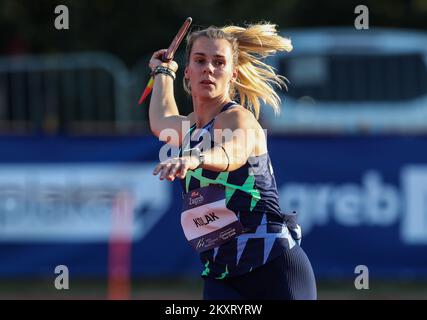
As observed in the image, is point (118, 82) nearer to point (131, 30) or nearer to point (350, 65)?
point (350, 65)

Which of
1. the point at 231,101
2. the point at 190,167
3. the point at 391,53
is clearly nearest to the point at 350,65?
the point at 391,53

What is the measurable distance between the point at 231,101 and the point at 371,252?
15.5 ft

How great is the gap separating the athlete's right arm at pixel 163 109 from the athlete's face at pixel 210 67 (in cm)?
43

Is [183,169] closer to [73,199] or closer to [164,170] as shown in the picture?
[164,170]

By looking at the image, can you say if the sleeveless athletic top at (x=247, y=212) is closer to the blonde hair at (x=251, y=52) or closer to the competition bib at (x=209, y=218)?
the competition bib at (x=209, y=218)

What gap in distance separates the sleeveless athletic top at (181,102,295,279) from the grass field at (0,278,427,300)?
425 cm

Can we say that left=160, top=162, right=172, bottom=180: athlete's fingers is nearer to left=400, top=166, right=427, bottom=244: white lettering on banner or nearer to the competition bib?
the competition bib

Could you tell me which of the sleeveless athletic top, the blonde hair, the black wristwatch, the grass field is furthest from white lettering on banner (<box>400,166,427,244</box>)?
the black wristwatch

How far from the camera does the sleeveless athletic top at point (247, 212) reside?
456 cm

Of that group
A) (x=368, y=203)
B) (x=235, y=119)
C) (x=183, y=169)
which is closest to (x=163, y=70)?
(x=235, y=119)

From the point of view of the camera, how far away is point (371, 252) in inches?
360

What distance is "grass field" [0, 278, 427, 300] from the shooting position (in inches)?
352

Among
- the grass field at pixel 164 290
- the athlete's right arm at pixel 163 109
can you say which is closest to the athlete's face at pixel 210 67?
the athlete's right arm at pixel 163 109

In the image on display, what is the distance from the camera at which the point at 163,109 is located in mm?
5355
